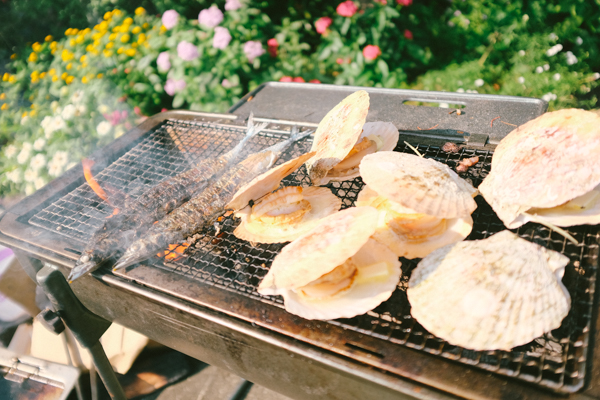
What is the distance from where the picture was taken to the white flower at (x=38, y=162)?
453cm

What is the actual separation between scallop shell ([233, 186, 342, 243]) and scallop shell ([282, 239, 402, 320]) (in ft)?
1.23

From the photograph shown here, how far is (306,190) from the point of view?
195 cm

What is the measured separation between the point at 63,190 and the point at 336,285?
6.23ft

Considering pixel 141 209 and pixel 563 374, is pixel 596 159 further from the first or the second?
pixel 141 209

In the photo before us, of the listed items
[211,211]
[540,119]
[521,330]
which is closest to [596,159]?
[540,119]

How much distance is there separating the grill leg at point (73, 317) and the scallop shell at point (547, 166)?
205cm

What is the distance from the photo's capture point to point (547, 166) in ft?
4.77

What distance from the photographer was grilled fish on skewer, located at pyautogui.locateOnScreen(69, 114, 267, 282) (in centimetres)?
174

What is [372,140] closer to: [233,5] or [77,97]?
[233,5]

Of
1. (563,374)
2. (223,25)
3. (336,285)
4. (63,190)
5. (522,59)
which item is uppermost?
(223,25)

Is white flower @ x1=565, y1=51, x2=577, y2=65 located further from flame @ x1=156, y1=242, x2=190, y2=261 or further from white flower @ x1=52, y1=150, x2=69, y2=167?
white flower @ x1=52, y1=150, x2=69, y2=167

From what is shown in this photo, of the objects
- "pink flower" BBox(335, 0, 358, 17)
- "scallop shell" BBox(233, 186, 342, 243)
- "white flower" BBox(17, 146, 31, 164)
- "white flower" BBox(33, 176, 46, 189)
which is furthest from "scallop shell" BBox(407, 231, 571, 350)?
"white flower" BBox(17, 146, 31, 164)

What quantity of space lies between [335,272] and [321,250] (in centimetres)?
15

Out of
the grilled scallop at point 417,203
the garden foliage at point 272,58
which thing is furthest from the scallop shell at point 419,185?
the garden foliage at point 272,58
